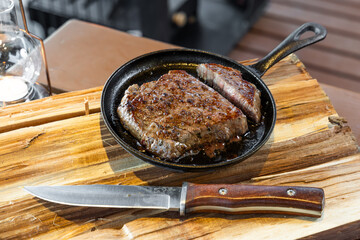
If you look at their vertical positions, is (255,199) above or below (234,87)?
below

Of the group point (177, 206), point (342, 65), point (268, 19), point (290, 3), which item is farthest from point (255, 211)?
point (290, 3)

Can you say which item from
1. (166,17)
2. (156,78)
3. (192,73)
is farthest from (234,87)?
(166,17)

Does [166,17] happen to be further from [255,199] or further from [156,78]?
[255,199]

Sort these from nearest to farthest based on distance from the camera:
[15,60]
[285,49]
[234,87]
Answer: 1. [234,87]
2. [15,60]
3. [285,49]

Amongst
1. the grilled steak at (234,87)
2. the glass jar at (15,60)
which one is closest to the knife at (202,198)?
the grilled steak at (234,87)

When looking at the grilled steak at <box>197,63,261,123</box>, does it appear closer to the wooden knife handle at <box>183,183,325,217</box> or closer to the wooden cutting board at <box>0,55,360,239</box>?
the wooden cutting board at <box>0,55,360,239</box>

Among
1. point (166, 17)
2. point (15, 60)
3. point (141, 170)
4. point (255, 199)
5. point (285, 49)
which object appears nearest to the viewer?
point (255, 199)
